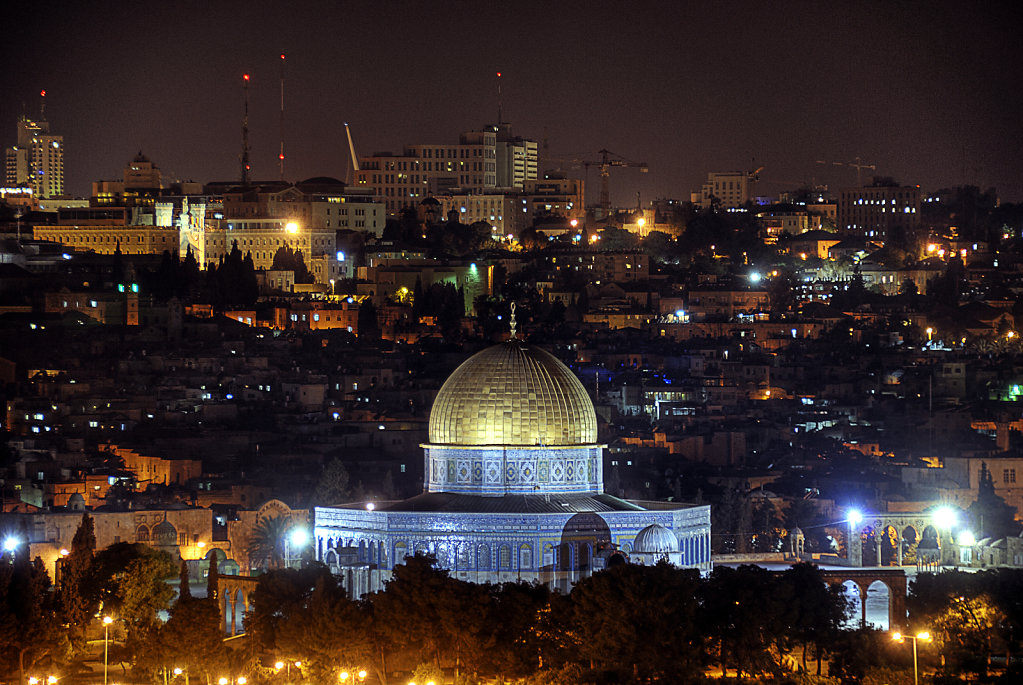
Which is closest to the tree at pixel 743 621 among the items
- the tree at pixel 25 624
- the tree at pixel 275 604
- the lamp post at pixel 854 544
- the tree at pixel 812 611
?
the tree at pixel 812 611

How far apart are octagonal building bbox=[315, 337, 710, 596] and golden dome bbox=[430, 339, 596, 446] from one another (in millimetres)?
21

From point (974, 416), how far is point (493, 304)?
111 ft

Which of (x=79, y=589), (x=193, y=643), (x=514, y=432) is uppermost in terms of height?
(x=514, y=432)

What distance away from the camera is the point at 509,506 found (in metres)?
59.8

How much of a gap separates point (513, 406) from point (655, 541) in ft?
14.0

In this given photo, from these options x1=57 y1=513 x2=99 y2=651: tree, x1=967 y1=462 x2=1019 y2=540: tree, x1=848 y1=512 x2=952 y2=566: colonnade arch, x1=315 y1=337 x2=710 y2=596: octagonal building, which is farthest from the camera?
x1=967 y1=462 x2=1019 y2=540: tree

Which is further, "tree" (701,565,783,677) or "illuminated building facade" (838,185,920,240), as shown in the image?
Result: "illuminated building facade" (838,185,920,240)

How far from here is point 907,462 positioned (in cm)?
9706

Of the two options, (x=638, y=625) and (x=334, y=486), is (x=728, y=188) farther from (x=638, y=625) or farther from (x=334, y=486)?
(x=638, y=625)

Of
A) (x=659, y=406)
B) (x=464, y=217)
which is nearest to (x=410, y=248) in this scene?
(x=464, y=217)

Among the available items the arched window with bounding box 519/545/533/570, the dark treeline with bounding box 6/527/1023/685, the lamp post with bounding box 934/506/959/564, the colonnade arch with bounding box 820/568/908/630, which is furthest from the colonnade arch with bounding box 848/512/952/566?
the arched window with bounding box 519/545/533/570

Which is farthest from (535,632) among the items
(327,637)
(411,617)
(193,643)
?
(193,643)

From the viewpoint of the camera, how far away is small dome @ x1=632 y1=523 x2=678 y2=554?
5881 centimetres

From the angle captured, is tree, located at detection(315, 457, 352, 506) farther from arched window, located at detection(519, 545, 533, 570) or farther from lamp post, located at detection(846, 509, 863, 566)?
arched window, located at detection(519, 545, 533, 570)
